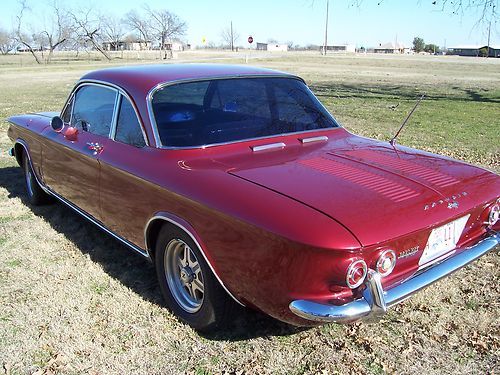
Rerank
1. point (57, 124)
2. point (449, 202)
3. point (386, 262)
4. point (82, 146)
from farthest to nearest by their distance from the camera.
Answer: point (57, 124)
point (82, 146)
point (449, 202)
point (386, 262)

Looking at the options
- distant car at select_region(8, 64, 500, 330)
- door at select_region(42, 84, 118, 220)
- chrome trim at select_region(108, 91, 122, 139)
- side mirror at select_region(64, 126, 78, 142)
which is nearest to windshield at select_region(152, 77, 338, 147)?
distant car at select_region(8, 64, 500, 330)

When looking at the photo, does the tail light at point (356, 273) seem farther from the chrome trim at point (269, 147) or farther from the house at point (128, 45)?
the house at point (128, 45)

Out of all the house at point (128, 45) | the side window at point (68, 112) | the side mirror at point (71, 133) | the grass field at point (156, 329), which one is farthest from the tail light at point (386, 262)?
the house at point (128, 45)

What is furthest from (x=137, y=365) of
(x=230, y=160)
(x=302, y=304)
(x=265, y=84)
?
(x=265, y=84)

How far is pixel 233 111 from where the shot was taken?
357 centimetres

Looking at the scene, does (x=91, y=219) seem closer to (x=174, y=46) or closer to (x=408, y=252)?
(x=408, y=252)

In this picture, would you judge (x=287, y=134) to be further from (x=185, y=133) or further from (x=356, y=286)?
(x=356, y=286)

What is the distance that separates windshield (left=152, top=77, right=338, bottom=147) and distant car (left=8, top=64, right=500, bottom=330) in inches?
0.4

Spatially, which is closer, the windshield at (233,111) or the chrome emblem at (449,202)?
the chrome emblem at (449,202)

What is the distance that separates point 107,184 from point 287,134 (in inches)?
53.7

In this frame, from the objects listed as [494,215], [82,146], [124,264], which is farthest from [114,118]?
[494,215]

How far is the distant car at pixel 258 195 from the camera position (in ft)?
7.48

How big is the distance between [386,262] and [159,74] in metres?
2.23

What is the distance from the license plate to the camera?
2611 mm
